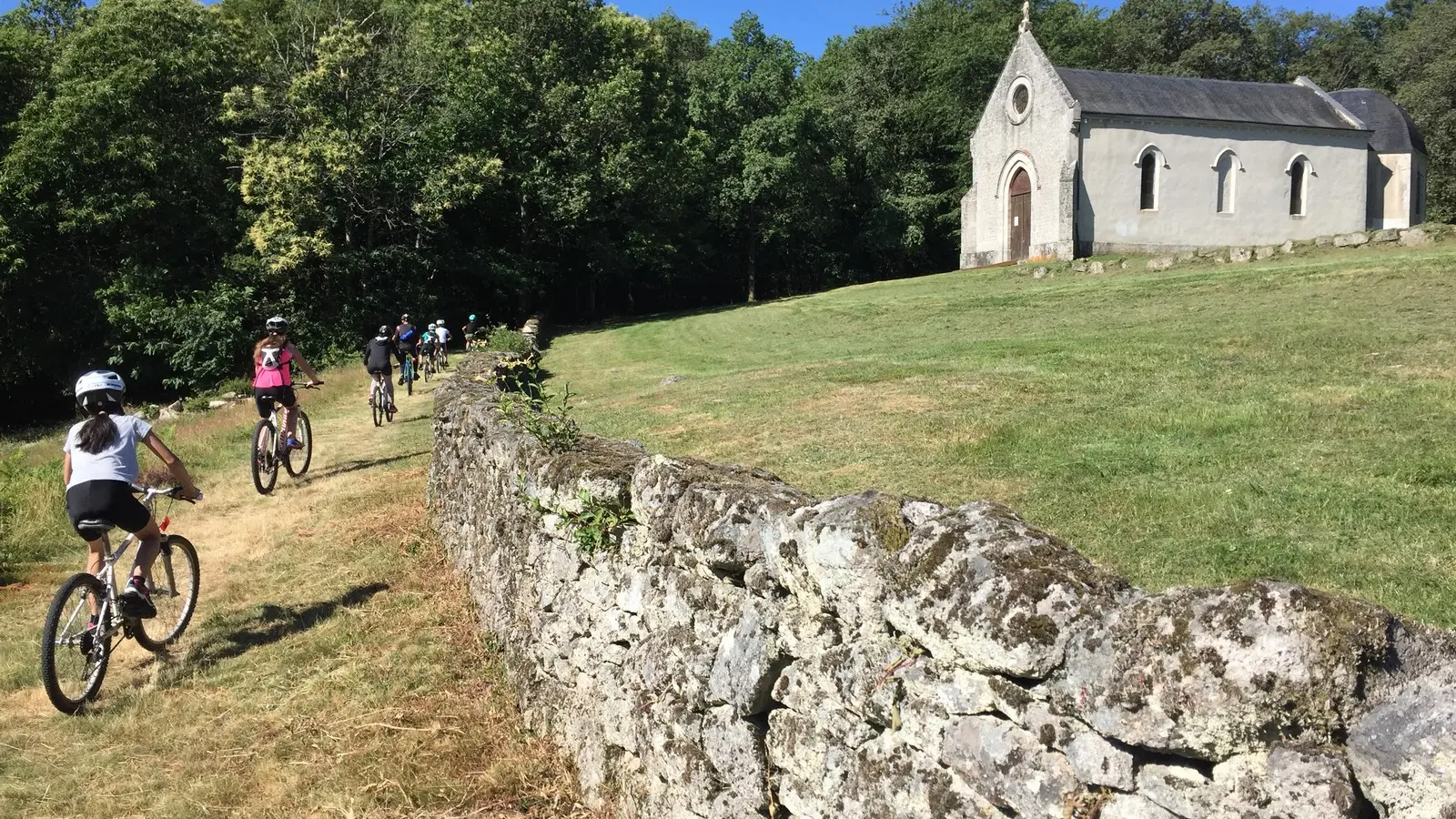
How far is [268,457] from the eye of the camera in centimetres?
1204

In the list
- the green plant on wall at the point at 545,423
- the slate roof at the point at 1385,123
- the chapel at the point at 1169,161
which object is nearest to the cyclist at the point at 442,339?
the green plant on wall at the point at 545,423

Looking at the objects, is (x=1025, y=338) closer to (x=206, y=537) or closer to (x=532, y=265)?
(x=206, y=537)

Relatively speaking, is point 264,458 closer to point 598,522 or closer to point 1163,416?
point 598,522

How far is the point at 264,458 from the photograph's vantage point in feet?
39.3

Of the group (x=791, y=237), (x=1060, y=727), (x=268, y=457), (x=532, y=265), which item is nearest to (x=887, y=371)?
(x=268, y=457)

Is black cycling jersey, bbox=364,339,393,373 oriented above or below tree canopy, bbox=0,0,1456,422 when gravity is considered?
below

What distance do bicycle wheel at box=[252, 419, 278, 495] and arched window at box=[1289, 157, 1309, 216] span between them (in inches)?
1522

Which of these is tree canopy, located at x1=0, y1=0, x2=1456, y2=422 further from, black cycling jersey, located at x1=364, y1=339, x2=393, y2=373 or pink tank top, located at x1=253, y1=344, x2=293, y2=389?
pink tank top, located at x1=253, y1=344, x2=293, y2=389

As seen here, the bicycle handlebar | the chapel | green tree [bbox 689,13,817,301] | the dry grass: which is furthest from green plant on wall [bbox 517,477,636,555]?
green tree [bbox 689,13,817,301]

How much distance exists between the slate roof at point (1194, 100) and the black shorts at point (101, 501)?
3582 centimetres

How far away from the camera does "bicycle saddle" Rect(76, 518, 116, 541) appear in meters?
6.50

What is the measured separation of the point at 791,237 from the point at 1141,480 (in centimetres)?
4260

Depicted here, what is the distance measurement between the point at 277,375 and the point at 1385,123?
153 feet

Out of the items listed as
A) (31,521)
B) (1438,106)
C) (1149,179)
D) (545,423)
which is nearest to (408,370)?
(31,521)
